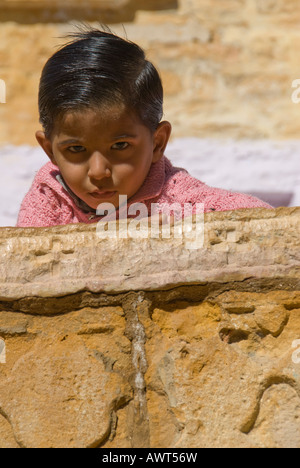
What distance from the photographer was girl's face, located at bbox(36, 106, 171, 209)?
1924mm

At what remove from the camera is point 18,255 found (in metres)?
1.50

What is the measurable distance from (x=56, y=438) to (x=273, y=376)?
42 centimetres

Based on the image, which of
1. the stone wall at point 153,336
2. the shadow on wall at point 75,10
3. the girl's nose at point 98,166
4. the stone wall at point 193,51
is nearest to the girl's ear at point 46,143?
the girl's nose at point 98,166

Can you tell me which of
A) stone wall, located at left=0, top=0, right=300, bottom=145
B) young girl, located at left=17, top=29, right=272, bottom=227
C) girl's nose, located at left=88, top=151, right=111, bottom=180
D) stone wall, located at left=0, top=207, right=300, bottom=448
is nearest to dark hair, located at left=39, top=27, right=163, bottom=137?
young girl, located at left=17, top=29, right=272, bottom=227

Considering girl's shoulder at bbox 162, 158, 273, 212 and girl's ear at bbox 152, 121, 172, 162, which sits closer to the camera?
girl's shoulder at bbox 162, 158, 273, 212

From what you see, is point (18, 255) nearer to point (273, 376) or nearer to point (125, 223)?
point (125, 223)

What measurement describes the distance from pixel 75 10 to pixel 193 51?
0.64m

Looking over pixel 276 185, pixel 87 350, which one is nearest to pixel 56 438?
pixel 87 350

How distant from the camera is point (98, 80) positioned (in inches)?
77.5

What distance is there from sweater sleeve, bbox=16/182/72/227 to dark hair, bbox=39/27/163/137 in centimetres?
21

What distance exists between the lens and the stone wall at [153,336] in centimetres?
143

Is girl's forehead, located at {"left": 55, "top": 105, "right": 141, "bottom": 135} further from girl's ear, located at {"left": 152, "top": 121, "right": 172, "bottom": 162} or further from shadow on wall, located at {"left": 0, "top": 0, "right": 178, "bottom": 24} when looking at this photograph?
shadow on wall, located at {"left": 0, "top": 0, "right": 178, "bottom": 24}

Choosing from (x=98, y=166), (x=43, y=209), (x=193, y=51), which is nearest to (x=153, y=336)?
(x=98, y=166)

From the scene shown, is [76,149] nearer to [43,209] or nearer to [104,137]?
[104,137]
